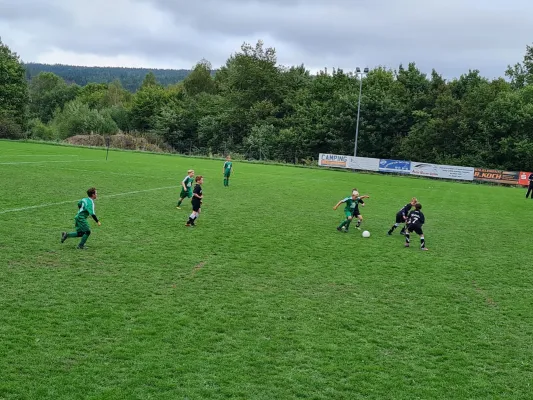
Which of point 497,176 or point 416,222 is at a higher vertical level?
point 497,176

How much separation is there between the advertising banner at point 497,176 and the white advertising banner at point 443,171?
31.3 inches

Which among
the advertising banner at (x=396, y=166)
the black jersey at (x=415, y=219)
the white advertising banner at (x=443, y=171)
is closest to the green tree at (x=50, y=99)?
the advertising banner at (x=396, y=166)

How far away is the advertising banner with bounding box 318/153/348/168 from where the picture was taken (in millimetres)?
57469

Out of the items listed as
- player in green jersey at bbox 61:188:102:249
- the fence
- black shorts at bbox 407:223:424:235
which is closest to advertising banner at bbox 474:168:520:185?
the fence

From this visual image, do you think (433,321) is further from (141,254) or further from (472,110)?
(472,110)

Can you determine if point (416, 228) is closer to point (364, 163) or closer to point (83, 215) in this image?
point (83, 215)

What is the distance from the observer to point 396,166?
183 feet

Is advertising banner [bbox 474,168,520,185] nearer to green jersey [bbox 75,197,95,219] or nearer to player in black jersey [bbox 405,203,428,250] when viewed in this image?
player in black jersey [bbox 405,203,428,250]

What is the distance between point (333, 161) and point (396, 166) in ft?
22.8

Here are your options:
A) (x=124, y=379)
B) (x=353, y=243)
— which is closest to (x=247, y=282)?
(x=124, y=379)

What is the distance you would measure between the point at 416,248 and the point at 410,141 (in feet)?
161

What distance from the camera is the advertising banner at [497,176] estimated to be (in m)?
51.8

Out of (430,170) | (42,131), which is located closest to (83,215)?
(430,170)

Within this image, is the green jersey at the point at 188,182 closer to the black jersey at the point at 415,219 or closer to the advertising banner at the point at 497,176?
the black jersey at the point at 415,219
